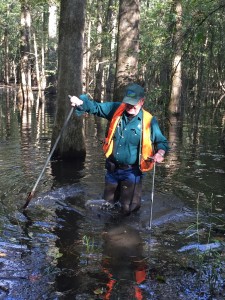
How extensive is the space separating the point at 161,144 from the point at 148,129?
0.29 meters

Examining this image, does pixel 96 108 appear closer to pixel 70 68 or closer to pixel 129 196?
pixel 129 196

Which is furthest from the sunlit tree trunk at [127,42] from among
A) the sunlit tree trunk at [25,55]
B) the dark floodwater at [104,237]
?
the sunlit tree trunk at [25,55]

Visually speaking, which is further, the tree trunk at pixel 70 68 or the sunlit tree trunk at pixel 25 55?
the sunlit tree trunk at pixel 25 55

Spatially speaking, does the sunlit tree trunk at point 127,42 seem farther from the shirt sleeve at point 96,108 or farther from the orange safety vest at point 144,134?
the orange safety vest at point 144,134

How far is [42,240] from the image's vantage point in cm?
533

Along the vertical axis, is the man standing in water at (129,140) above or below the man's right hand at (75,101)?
below

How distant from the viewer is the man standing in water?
5.89 meters

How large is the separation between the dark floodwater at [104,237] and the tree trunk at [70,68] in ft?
2.06

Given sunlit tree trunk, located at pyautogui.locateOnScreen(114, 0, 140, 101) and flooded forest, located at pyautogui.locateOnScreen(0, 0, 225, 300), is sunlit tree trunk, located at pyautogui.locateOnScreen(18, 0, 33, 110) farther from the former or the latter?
sunlit tree trunk, located at pyautogui.locateOnScreen(114, 0, 140, 101)

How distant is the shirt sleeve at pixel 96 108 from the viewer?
231 inches

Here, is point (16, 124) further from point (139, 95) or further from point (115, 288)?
point (115, 288)

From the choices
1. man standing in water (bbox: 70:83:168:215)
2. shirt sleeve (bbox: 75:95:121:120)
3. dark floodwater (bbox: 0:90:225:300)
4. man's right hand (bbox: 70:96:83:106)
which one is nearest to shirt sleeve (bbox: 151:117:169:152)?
man standing in water (bbox: 70:83:168:215)

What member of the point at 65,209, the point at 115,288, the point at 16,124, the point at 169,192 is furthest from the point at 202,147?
the point at 115,288

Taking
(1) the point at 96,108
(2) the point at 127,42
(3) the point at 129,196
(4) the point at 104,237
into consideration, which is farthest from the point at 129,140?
(2) the point at 127,42
